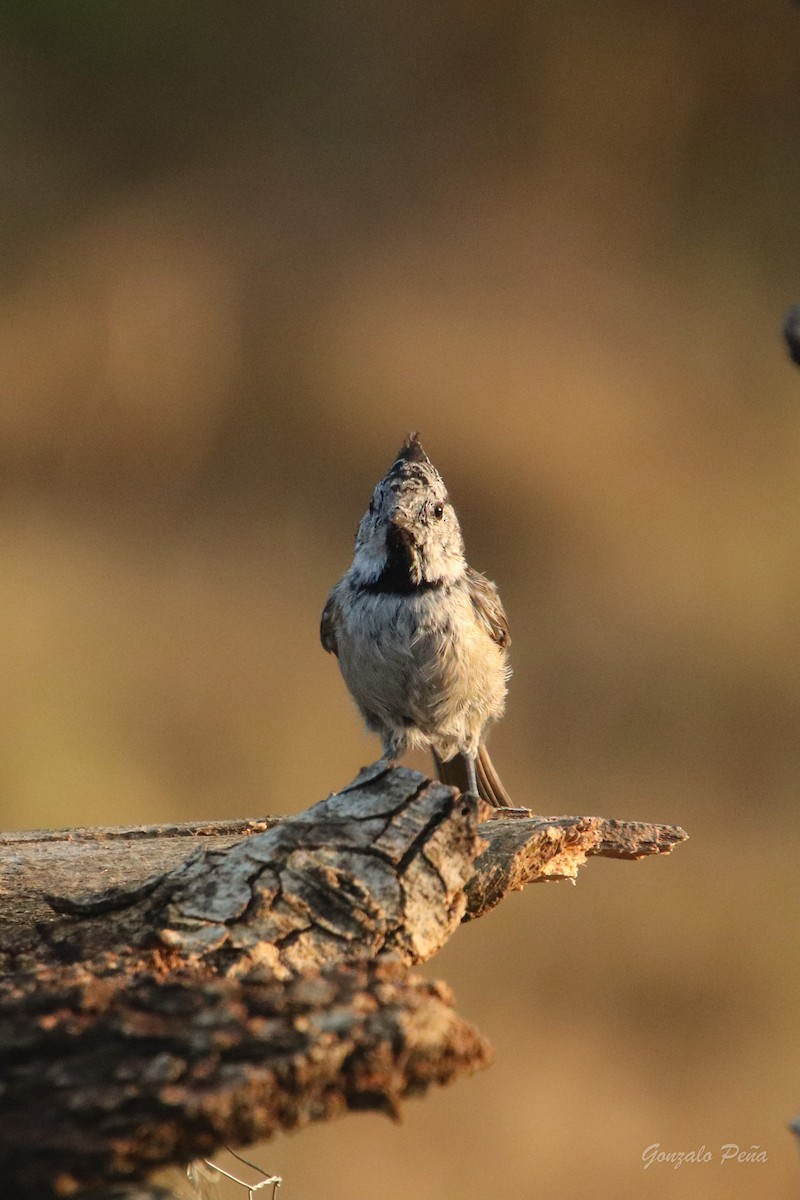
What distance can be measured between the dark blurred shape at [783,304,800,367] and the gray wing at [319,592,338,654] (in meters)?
2.07

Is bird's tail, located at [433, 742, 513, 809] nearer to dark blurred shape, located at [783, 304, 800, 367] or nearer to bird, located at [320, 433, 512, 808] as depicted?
bird, located at [320, 433, 512, 808]

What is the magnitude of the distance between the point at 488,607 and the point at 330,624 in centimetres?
37

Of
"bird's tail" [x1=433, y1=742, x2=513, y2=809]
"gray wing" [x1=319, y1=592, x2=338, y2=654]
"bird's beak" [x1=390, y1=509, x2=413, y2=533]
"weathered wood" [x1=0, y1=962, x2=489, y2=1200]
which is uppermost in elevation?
"gray wing" [x1=319, y1=592, x2=338, y2=654]

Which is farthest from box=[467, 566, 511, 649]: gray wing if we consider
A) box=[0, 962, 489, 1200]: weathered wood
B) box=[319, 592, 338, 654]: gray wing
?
box=[0, 962, 489, 1200]: weathered wood

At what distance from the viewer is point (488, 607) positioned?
293 centimetres

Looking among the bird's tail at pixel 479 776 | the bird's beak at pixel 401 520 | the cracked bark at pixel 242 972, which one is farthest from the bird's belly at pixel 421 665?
the cracked bark at pixel 242 972

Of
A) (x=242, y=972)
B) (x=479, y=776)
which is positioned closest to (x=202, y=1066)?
(x=242, y=972)

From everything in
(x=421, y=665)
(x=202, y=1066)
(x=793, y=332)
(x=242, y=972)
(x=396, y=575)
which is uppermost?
(x=396, y=575)

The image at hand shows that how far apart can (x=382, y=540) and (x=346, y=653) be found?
256 millimetres

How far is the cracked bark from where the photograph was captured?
2.76ft

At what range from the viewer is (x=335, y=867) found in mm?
1243

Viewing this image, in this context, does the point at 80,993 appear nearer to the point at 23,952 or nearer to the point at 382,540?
the point at 23,952

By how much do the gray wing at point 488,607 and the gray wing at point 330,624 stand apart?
315 mm

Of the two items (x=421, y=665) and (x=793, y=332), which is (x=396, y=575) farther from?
(x=793, y=332)
